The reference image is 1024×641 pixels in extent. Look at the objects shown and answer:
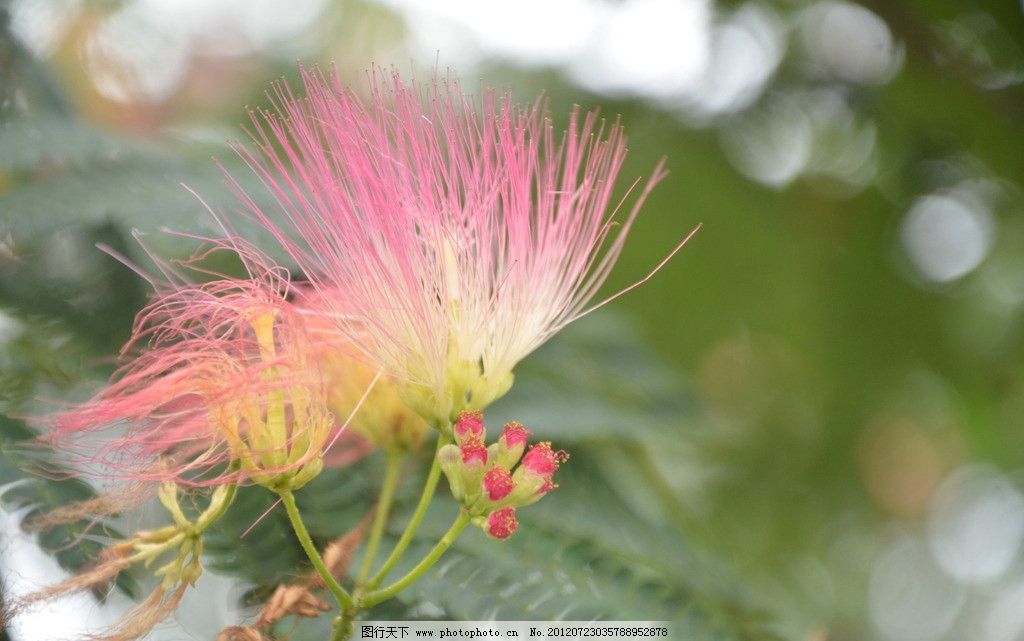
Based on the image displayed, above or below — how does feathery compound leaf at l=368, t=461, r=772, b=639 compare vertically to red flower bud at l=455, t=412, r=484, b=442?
below

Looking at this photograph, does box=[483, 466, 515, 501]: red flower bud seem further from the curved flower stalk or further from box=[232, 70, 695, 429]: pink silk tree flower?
Answer: the curved flower stalk

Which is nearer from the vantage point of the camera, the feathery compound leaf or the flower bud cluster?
the flower bud cluster

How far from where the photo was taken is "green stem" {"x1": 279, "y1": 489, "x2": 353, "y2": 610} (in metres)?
0.74

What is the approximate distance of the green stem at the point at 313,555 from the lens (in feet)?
2.44

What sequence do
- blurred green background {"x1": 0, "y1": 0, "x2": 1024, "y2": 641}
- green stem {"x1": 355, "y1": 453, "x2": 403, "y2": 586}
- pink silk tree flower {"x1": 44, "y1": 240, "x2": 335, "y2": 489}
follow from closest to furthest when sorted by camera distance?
pink silk tree flower {"x1": 44, "y1": 240, "x2": 335, "y2": 489} → green stem {"x1": 355, "y1": 453, "x2": 403, "y2": 586} → blurred green background {"x1": 0, "y1": 0, "x2": 1024, "y2": 641}

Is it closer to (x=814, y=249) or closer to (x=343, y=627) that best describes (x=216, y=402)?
(x=343, y=627)

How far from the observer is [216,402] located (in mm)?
734

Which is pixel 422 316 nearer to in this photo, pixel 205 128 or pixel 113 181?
pixel 113 181

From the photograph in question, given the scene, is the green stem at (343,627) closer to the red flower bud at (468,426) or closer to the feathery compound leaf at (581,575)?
the feathery compound leaf at (581,575)

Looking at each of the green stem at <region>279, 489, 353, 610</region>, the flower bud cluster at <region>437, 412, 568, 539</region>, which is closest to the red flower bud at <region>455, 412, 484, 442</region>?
the flower bud cluster at <region>437, 412, 568, 539</region>

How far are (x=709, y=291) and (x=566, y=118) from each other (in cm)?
43

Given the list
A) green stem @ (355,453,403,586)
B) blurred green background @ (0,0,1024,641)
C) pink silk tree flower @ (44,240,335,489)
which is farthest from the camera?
blurred green background @ (0,0,1024,641)

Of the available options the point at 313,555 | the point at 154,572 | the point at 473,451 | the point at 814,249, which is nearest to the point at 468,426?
the point at 473,451

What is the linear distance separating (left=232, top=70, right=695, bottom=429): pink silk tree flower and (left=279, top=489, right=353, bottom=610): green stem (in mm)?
122
